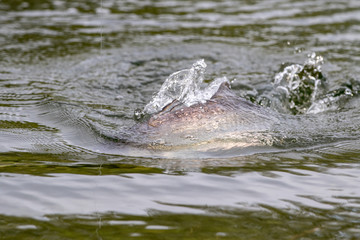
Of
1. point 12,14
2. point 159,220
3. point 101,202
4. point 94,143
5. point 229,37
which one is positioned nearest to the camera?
point 159,220

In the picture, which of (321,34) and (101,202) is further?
(321,34)

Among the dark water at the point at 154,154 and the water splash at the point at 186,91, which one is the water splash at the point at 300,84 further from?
the water splash at the point at 186,91

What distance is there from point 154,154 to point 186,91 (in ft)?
3.40

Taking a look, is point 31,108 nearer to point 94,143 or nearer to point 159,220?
point 94,143

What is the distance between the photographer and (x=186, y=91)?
465cm

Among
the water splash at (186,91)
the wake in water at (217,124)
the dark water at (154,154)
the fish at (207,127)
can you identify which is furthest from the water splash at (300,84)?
the fish at (207,127)

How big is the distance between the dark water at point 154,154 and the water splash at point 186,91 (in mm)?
287

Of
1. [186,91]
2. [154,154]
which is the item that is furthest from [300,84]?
[154,154]

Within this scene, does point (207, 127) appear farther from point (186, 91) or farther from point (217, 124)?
point (186, 91)

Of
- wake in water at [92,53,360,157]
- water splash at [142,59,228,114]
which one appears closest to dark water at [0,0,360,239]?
wake in water at [92,53,360,157]

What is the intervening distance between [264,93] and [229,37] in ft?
7.97

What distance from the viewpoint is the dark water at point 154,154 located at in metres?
2.82

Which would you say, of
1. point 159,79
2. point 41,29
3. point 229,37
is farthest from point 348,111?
point 41,29

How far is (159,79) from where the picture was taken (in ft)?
20.2
